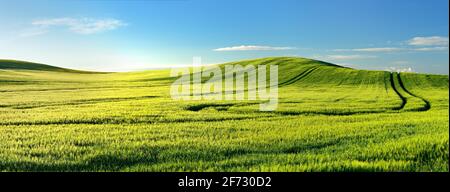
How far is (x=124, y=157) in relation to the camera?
265 inches

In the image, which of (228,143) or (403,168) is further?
(228,143)

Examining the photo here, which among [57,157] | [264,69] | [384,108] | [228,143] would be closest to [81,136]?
[57,157]

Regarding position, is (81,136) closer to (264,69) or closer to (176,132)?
(176,132)

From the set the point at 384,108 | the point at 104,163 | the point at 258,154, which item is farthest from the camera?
the point at 384,108

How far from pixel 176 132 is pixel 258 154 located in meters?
3.69

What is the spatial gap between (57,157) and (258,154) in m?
3.32

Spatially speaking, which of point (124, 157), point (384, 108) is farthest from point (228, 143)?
point (384, 108)

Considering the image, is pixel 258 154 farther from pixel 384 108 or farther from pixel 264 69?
pixel 264 69

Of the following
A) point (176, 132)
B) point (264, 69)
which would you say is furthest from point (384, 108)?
point (264, 69)

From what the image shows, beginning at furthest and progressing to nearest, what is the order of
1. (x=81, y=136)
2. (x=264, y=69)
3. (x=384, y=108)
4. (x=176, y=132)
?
(x=264, y=69)
(x=384, y=108)
(x=176, y=132)
(x=81, y=136)
